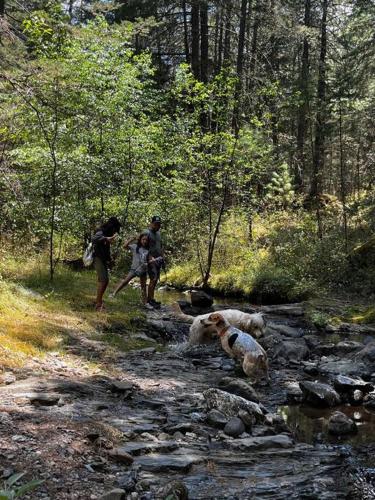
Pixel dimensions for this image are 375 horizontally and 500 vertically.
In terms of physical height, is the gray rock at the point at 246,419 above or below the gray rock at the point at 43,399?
below

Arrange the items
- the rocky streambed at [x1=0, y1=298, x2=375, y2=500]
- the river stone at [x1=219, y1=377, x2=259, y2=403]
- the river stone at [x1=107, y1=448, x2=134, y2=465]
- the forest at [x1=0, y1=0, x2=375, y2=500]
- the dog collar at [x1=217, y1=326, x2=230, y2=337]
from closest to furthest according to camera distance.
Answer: the rocky streambed at [x1=0, y1=298, x2=375, y2=500] → the river stone at [x1=107, y1=448, x2=134, y2=465] → the river stone at [x1=219, y1=377, x2=259, y2=403] → the dog collar at [x1=217, y1=326, x2=230, y2=337] → the forest at [x1=0, y1=0, x2=375, y2=500]

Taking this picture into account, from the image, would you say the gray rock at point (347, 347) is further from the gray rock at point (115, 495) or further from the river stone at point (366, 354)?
the gray rock at point (115, 495)

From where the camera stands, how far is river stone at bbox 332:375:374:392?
288 inches

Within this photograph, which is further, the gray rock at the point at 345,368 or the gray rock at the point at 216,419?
the gray rock at the point at 345,368

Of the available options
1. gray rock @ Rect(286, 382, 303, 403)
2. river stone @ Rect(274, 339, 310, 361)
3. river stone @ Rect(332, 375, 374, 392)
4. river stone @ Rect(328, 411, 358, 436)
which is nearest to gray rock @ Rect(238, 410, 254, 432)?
river stone @ Rect(328, 411, 358, 436)

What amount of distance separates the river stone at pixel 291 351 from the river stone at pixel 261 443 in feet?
12.4

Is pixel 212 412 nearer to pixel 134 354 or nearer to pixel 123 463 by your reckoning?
pixel 123 463

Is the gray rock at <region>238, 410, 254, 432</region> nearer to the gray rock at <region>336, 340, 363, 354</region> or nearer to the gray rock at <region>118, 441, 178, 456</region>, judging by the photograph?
the gray rock at <region>118, 441, 178, 456</region>

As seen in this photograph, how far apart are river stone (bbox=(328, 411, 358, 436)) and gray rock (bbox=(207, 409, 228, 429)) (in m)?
1.23

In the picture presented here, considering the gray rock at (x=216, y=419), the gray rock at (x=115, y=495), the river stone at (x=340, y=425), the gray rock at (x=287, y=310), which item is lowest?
the gray rock at (x=287, y=310)

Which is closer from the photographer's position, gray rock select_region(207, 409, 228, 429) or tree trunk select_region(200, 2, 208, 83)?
gray rock select_region(207, 409, 228, 429)

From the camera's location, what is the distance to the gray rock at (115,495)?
372 centimetres

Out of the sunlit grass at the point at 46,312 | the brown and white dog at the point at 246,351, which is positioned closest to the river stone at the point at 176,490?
the sunlit grass at the point at 46,312

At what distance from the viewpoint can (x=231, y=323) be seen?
9.76 m
